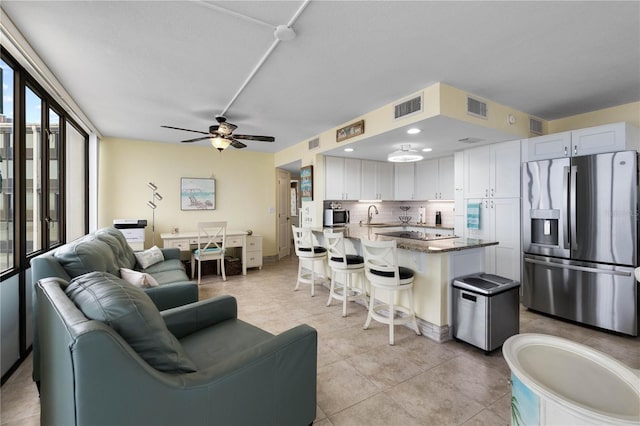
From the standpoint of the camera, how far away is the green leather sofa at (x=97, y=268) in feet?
6.15

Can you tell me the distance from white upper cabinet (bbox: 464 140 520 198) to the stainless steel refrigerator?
21 cm

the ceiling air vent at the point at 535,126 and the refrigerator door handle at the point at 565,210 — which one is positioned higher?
the ceiling air vent at the point at 535,126

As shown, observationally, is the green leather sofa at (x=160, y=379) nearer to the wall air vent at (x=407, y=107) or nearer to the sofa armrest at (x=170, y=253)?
the wall air vent at (x=407, y=107)

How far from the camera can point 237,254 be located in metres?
6.17

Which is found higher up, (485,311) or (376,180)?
(376,180)

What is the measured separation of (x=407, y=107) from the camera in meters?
3.21

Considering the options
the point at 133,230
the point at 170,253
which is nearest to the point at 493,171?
the point at 170,253

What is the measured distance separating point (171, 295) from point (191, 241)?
2.91 meters

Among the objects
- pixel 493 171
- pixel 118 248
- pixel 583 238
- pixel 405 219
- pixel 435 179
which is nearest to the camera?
pixel 118 248

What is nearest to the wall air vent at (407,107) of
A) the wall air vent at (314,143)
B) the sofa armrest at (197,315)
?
A: the wall air vent at (314,143)

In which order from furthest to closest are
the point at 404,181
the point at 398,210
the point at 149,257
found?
the point at 398,210
the point at 404,181
the point at 149,257

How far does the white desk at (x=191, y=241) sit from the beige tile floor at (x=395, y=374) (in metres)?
1.97

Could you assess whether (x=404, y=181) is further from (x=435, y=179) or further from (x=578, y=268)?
(x=578, y=268)

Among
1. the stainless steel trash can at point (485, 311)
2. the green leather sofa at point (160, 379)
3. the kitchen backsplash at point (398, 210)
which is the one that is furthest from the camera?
the kitchen backsplash at point (398, 210)
